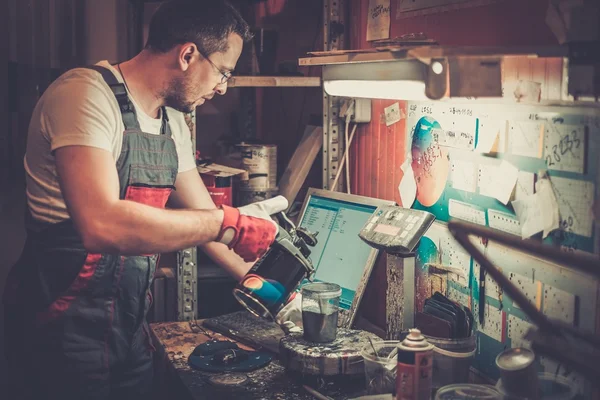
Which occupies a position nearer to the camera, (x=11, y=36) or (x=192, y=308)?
(x=192, y=308)

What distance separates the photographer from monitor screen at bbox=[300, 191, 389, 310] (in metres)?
2.47

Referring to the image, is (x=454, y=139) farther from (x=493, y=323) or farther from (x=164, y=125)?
(x=164, y=125)

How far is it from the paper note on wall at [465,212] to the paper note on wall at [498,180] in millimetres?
65

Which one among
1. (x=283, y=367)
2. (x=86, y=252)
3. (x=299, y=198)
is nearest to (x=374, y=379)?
(x=283, y=367)

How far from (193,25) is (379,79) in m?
0.62

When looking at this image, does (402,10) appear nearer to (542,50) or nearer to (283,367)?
(542,50)

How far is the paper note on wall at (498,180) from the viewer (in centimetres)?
185

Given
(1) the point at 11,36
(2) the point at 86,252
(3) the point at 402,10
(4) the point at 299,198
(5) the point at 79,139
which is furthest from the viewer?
(1) the point at 11,36

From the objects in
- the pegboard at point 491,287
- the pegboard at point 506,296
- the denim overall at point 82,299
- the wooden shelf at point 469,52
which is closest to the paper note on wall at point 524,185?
the pegboard at point 506,296

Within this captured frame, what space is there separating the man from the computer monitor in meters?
0.57

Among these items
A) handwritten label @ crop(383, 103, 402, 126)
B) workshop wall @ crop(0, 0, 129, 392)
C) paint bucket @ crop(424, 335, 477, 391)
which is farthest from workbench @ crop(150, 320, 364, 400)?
workshop wall @ crop(0, 0, 129, 392)

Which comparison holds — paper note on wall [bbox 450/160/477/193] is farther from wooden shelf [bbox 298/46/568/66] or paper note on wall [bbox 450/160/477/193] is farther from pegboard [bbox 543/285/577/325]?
wooden shelf [bbox 298/46/568/66]

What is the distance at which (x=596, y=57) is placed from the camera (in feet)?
4.72

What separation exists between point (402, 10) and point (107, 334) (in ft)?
4.45
